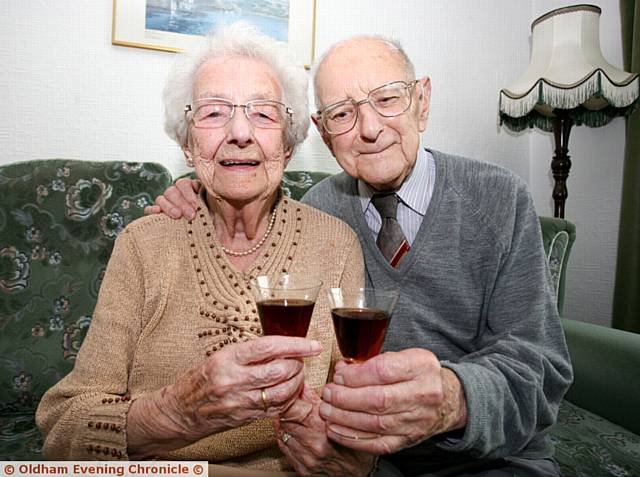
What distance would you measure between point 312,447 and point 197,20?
6.91 feet

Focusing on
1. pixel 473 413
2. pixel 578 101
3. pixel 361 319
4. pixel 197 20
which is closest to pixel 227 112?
pixel 361 319

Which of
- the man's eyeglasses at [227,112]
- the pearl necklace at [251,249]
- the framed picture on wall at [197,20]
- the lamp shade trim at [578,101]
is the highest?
the framed picture on wall at [197,20]

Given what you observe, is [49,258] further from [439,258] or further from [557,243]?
[557,243]

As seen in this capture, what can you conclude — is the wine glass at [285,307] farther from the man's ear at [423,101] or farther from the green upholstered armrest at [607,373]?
the green upholstered armrest at [607,373]

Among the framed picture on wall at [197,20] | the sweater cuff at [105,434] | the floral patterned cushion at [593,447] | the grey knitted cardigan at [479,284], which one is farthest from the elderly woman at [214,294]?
the framed picture on wall at [197,20]

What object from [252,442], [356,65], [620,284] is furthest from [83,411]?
[620,284]

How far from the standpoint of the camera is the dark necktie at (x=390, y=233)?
4.70ft

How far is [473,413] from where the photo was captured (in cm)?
102

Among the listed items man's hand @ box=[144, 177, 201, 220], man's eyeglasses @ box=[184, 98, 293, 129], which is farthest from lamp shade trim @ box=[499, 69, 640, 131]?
man's hand @ box=[144, 177, 201, 220]

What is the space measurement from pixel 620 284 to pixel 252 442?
233cm

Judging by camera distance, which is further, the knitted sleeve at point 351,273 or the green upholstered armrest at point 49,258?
the green upholstered armrest at point 49,258

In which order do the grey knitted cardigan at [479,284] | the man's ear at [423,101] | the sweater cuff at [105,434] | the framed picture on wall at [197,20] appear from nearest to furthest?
the sweater cuff at [105,434] → the grey knitted cardigan at [479,284] → the man's ear at [423,101] → the framed picture on wall at [197,20]

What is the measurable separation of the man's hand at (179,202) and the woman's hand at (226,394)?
1.66 ft

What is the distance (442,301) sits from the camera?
1386 mm
